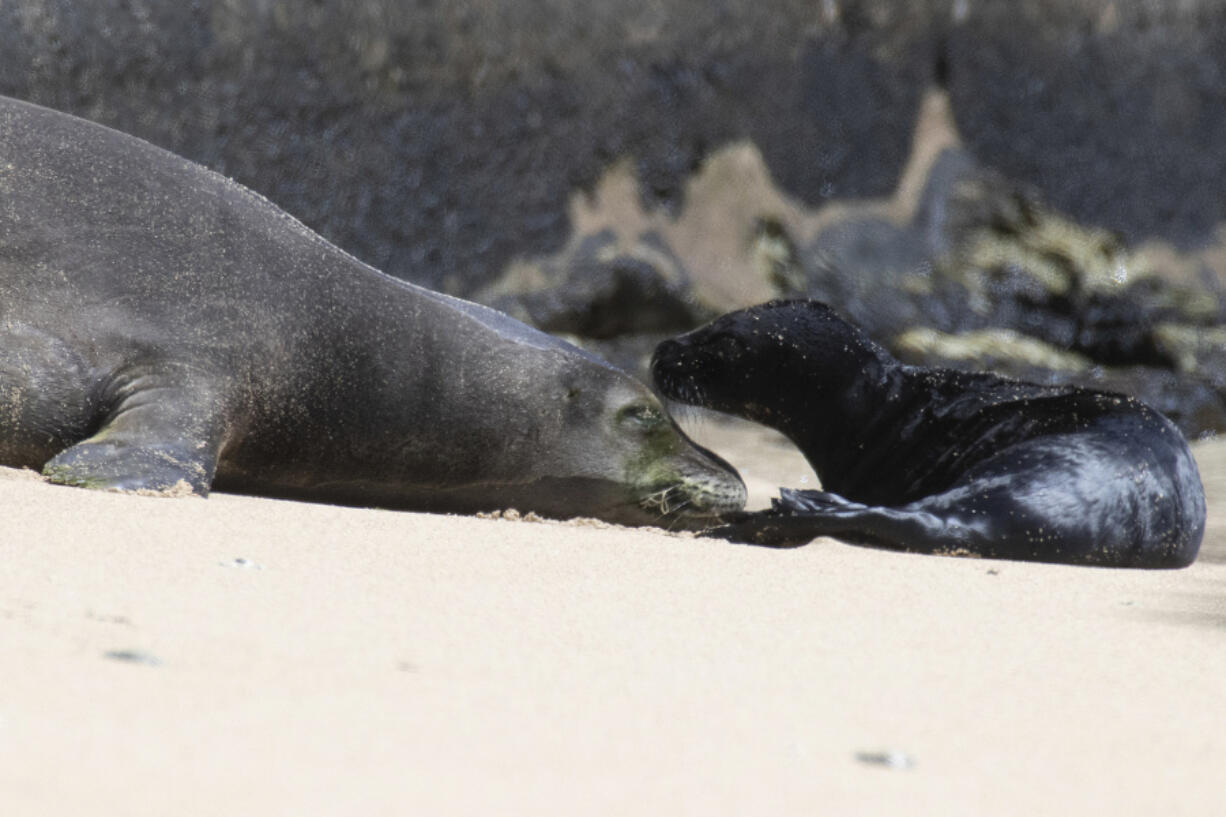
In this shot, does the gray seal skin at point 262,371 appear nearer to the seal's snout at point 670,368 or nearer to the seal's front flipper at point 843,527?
the seal's snout at point 670,368

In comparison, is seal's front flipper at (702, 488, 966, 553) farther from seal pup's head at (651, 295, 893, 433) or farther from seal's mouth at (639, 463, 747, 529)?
seal pup's head at (651, 295, 893, 433)

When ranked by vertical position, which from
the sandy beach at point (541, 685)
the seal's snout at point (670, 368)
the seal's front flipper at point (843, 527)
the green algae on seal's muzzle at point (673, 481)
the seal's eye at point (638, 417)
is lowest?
the sandy beach at point (541, 685)

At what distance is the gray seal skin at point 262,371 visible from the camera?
11.5 ft

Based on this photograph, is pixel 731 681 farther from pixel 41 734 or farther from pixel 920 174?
pixel 920 174

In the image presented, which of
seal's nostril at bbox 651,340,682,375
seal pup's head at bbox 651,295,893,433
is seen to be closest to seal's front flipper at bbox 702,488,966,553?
seal pup's head at bbox 651,295,893,433

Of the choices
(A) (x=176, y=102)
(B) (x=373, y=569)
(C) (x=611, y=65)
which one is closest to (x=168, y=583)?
(B) (x=373, y=569)

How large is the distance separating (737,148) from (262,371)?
5.64 meters

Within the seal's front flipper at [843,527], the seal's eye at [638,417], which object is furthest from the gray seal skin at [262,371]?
the seal's front flipper at [843,527]

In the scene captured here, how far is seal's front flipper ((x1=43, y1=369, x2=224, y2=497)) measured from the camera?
10.2ft

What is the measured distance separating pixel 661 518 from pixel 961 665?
2570mm

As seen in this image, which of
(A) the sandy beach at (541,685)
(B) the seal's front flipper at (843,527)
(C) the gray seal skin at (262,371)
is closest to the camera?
(A) the sandy beach at (541,685)

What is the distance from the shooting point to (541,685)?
146 centimetres

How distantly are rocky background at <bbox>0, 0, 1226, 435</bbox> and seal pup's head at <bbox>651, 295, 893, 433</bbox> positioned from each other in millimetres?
3251

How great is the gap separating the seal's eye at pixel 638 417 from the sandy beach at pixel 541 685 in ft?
6.11
